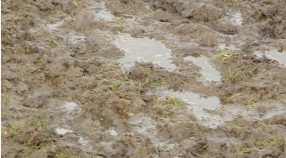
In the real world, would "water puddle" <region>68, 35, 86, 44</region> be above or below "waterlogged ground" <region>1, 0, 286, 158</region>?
below

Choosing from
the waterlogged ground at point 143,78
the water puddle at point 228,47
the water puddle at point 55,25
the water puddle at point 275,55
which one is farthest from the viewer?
the water puddle at point 55,25

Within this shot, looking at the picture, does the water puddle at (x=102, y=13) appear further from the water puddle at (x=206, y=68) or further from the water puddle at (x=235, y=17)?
the water puddle at (x=235, y=17)

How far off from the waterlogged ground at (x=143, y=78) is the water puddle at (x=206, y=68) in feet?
0.05

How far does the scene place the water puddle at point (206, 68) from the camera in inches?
312

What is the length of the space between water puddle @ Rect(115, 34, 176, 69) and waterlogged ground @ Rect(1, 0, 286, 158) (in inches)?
0.7

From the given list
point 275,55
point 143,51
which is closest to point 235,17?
point 275,55

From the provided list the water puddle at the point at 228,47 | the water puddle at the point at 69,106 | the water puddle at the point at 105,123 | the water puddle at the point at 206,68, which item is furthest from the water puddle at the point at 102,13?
the water puddle at the point at 105,123

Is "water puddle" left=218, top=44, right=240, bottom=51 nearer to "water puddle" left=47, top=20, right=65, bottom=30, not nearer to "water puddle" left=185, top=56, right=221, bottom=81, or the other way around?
"water puddle" left=185, top=56, right=221, bottom=81

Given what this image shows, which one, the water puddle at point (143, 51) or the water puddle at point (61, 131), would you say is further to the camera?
the water puddle at point (143, 51)

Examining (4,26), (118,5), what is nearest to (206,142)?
(4,26)

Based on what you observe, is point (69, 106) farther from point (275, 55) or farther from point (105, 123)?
point (275, 55)

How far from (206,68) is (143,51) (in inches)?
42.3

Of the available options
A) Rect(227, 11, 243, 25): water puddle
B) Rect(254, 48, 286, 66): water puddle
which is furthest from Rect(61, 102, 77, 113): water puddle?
Rect(227, 11, 243, 25): water puddle

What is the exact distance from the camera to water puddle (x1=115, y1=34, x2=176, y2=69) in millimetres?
8281
